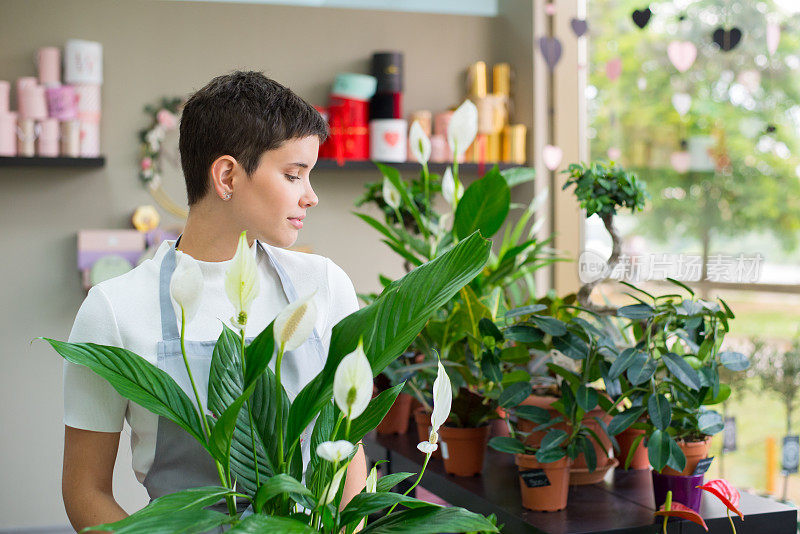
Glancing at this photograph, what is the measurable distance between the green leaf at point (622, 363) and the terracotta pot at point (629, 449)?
33 centimetres

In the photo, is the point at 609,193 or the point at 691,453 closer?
the point at 691,453

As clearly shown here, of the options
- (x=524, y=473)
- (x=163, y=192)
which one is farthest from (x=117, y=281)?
(x=163, y=192)

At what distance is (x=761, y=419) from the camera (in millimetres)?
3824

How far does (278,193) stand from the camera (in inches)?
45.2

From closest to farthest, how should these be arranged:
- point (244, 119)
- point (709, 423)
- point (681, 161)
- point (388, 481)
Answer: point (388, 481), point (244, 119), point (709, 423), point (681, 161)

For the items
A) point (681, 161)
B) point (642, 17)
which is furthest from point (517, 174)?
point (681, 161)

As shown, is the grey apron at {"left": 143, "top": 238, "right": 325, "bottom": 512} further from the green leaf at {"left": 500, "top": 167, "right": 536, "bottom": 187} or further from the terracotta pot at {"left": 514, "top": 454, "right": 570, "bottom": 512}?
the green leaf at {"left": 500, "top": 167, "right": 536, "bottom": 187}

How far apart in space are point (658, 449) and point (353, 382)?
2.79 ft

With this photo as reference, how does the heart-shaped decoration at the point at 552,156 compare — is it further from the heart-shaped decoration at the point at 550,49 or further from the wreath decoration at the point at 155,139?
the wreath decoration at the point at 155,139

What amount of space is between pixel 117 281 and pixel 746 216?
11.5ft

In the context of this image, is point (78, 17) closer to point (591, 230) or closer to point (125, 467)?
point (125, 467)

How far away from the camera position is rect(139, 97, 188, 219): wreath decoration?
11.0ft

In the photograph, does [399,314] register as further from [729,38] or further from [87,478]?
[729,38]

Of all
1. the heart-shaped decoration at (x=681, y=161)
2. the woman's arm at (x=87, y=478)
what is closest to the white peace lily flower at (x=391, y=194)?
the woman's arm at (x=87, y=478)
